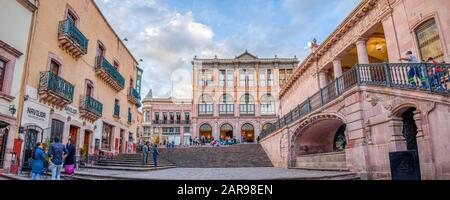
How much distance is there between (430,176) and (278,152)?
1148 centimetres

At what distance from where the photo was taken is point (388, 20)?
1193cm

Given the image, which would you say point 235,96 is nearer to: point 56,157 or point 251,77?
point 251,77

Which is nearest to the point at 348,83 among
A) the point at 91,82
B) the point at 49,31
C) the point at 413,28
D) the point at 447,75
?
the point at 447,75

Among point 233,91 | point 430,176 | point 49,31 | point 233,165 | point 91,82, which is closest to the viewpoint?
point 430,176

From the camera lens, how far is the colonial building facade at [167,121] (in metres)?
46.9

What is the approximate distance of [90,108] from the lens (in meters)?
16.5

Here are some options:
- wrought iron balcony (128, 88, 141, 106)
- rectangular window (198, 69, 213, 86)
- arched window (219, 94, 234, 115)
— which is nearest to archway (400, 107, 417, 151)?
wrought iron balcony (128, 88, 141, 106)

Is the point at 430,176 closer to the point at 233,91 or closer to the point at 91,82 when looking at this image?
the point at 91,82

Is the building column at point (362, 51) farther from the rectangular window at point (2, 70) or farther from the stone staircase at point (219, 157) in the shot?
the rectangular window at point (2, 70)

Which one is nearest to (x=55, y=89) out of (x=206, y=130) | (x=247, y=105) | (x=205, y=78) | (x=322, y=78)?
(x=322, y=78)

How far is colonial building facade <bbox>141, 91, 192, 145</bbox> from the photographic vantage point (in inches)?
1848

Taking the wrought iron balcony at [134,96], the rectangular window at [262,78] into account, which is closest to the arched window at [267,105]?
the rectangular window at [262,78]

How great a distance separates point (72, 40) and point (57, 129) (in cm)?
498

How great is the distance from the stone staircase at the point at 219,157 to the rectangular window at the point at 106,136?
172 inches
